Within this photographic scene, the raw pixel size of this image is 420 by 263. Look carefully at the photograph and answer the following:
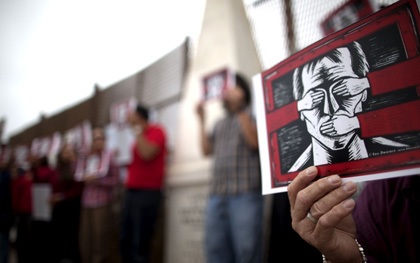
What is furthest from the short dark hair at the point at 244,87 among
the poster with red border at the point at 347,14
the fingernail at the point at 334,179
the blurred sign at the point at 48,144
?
the blurred sign at the point at 48,144

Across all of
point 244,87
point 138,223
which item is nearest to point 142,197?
point 138,223

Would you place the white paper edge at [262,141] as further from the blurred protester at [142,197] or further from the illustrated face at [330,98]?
the blurred protester at [142,197]

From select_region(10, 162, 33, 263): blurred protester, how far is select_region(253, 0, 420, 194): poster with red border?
1.61m

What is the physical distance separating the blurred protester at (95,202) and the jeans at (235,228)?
113cm

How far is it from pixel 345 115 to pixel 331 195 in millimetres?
151

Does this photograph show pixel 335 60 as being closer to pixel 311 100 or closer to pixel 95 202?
pixel 311 100

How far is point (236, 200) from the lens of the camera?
1125 mm

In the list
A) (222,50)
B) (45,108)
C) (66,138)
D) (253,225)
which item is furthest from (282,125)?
(66,138)

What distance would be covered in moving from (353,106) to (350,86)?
4cm

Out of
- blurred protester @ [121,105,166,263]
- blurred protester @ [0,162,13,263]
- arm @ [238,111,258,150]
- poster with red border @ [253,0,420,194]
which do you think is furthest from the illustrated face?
blurred protester @ [121,105,166,263]

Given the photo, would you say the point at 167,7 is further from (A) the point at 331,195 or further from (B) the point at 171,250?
(B) the point at 171,250

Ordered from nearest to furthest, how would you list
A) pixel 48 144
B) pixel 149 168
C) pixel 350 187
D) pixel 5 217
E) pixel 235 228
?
pixel 350 187 → pixel 5 217 → pixel 235 228 → pixel 149 168 → pixel 48 144

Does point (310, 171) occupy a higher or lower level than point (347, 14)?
lower

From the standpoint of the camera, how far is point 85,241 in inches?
77.0
